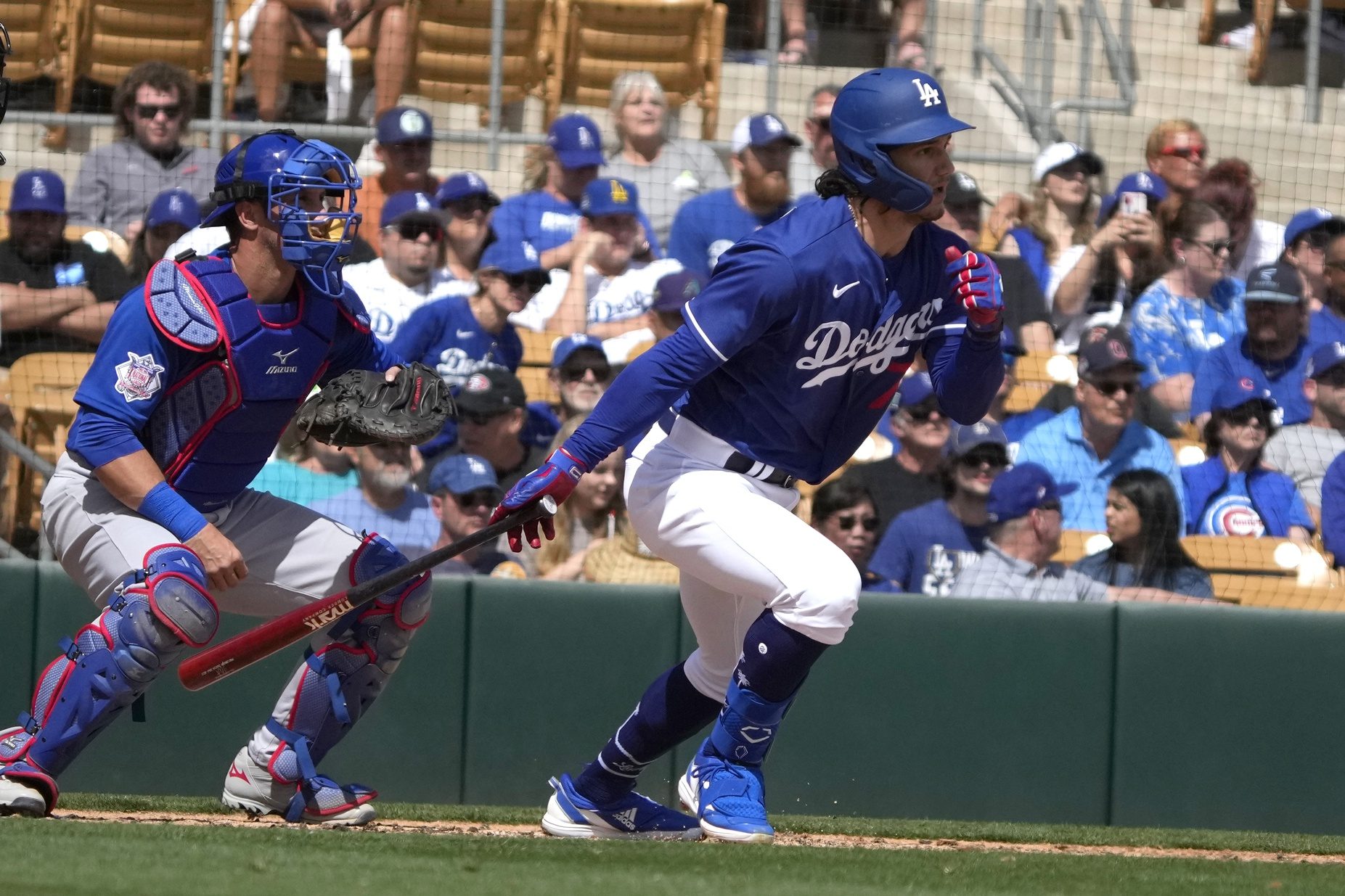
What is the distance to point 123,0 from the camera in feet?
25.9

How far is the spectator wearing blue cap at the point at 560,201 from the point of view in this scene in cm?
714

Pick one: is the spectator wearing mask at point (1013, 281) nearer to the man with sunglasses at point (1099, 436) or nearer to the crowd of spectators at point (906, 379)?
the crowd of spectators at point (906, 379)

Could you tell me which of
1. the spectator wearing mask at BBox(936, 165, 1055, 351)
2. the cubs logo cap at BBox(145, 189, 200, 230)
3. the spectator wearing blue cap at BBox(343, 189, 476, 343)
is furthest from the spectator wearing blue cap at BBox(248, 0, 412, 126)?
the spectator wearing mask at BBox(936, 165, 1055, 351)

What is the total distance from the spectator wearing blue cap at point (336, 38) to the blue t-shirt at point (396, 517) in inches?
96.7

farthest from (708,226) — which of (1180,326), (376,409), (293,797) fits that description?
(293,797)

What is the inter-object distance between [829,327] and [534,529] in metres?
0.85

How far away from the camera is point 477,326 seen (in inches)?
260

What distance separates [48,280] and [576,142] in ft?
7.42

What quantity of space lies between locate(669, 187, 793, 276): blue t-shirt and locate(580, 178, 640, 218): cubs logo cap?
0.72ft

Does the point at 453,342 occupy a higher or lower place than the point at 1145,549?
higher

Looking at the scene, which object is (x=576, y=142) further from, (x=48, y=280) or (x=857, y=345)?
(x=857, y=345)

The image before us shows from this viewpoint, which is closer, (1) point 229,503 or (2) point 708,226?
(1) point 229,503

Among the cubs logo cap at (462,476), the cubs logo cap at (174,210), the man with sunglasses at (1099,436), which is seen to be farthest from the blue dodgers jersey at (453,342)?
the man with sunglasses at (1099,436)

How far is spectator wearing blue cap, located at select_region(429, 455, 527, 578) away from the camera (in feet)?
19.7
